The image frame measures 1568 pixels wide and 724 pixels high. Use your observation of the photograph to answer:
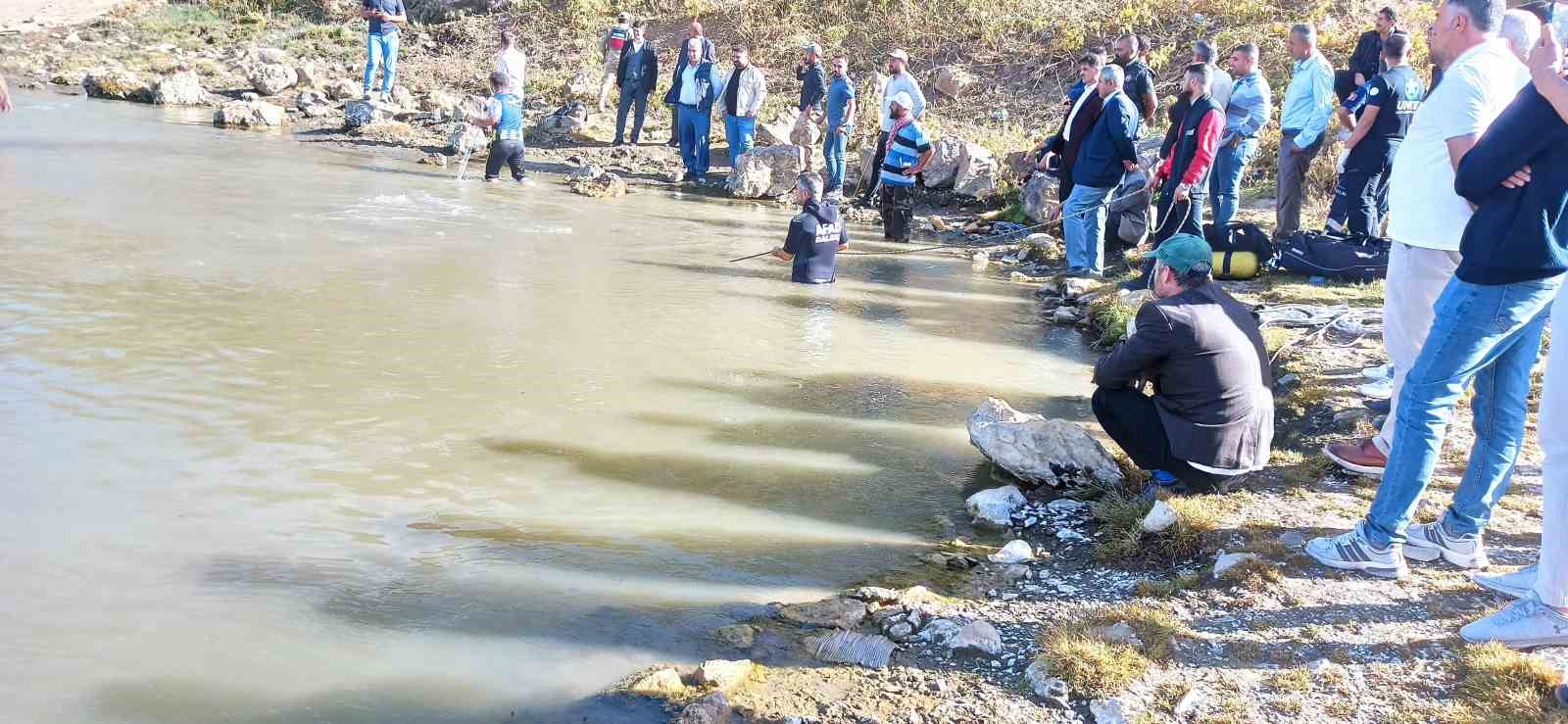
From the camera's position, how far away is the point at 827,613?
15.0 feet

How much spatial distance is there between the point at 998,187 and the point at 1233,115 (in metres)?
5.13

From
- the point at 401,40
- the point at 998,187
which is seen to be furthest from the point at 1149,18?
the point at 401,40

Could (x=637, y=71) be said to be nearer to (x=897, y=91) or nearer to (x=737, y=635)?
(x=897, y=91)

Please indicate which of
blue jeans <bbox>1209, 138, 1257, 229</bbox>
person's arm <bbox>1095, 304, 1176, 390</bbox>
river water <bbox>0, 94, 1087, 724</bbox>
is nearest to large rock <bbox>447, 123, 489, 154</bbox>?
river water <bbox>0, 94, 1087, 724</bbox>

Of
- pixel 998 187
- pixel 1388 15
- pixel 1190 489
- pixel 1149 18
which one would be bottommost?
pixel 1190 489

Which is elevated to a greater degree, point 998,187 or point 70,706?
point 998,187

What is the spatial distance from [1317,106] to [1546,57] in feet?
23.6

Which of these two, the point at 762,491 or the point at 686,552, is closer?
the point at 686,552

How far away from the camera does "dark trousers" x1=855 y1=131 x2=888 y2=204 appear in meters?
14.9

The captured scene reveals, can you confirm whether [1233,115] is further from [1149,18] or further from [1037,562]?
[1149,18]

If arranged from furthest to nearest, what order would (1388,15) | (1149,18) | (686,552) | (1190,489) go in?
(1149,18)
(1388,15)
(1190,489)
(686,552)

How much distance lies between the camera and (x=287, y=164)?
15.6 meters

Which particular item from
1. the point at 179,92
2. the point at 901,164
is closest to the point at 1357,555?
the point at 901,164

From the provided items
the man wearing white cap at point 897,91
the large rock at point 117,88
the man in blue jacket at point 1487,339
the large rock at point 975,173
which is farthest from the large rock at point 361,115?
the man in blue jacket at point 1487,339
